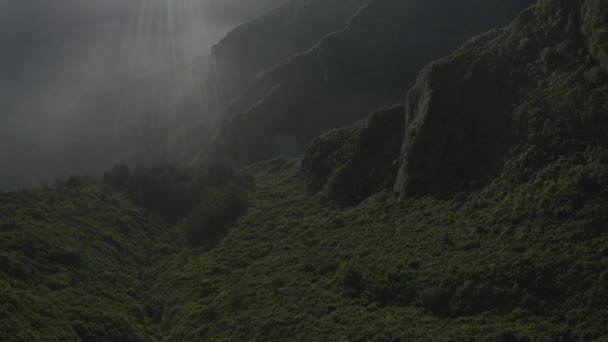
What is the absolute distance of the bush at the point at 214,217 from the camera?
63.6 metres

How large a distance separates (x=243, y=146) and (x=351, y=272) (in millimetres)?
73685

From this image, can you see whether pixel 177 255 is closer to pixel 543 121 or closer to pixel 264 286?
pixel 264 286

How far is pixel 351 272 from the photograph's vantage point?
131 ft

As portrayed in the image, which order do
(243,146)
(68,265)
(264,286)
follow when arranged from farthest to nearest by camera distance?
(243,146)
(68,265)
(264,286)

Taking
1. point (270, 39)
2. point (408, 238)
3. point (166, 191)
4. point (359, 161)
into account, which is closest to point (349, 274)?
point (408, 238)

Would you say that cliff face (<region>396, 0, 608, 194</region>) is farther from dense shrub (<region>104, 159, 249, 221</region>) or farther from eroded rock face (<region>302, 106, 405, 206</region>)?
dense shrub (<region>104, 159, 249, 221</region>)

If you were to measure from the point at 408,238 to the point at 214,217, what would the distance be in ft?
94.9

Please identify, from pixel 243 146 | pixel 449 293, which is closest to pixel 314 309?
pixel 449 293

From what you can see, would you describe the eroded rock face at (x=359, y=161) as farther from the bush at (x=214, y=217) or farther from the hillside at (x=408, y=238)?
the bush at (x=214, y=217)

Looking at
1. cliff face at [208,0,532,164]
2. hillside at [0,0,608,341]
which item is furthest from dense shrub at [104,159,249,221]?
cliff face at [208,0,532,164]

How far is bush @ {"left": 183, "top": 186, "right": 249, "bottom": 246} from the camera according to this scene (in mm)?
63625

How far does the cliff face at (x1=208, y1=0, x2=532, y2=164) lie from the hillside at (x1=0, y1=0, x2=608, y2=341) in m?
46.1

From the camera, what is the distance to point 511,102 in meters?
46.6

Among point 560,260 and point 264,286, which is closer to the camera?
point 560,260
